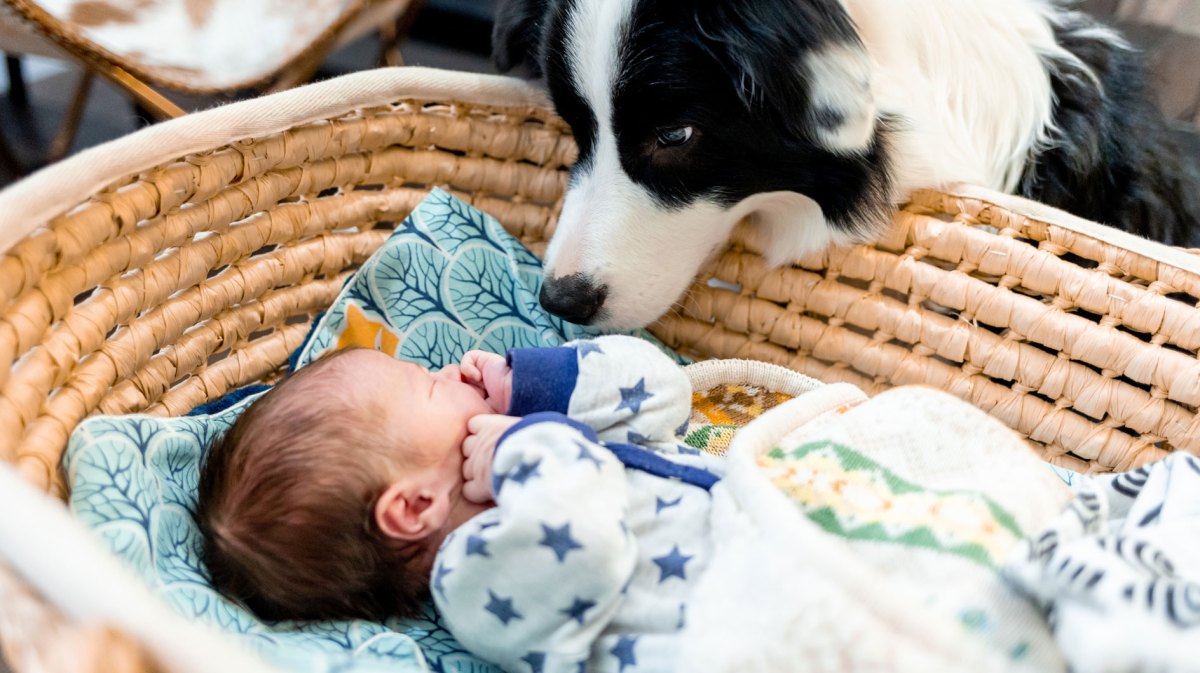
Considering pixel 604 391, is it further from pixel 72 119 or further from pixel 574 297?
pixel 72 119

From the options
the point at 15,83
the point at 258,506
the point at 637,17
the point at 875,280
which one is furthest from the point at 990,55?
Result: the point at 15,83

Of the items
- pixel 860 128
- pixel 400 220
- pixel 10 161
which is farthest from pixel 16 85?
pixel 860 128

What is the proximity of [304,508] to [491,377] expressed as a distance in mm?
242

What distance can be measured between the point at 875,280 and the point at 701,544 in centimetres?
A: 49

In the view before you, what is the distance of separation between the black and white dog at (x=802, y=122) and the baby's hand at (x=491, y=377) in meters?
0.16

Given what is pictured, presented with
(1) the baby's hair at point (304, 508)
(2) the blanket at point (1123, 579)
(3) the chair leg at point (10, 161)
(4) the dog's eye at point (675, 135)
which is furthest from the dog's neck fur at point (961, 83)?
(3) the chair leg at point (10, 161)

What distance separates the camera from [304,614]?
0.88 m

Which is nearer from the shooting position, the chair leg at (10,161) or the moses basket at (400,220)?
the moses basket at (400,220)

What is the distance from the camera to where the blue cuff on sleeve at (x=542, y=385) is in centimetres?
97

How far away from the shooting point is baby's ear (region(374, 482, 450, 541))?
86cm

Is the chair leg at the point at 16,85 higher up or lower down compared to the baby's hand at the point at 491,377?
lower down

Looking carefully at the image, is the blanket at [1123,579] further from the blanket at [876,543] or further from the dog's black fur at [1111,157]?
the dog's black fur at [1111,157]

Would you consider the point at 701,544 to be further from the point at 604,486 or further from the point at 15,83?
the point at 15,83

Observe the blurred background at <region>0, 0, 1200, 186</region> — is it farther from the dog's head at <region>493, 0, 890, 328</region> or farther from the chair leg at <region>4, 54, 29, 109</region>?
the dog's head at <region>493, 0, 890, 328</region>
